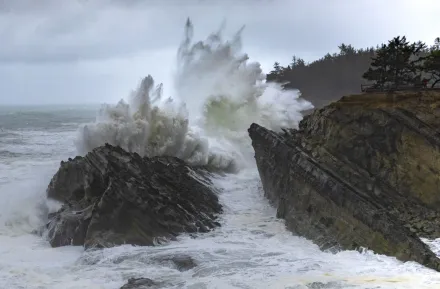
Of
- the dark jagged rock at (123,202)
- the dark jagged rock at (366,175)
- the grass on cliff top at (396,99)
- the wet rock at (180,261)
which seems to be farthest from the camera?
the grass on cliff top at (396,99)

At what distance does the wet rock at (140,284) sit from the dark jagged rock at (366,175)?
5644 mm

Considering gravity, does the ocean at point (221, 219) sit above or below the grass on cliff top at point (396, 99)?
below

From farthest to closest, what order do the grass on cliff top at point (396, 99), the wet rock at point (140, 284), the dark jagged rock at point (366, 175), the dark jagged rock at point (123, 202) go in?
the grass on cliff top at point (396, 99) < the dark jagged rock at point (123, 202) < the dark jagged rock at point (366, 175) < the wet rock at point (140, 284)

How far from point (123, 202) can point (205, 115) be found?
1773 centimetres

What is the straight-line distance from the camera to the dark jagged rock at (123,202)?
15.7 m

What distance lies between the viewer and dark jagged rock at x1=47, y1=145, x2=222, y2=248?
51.4 ft

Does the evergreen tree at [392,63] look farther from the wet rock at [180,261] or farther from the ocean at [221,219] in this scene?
the wet rock at [180,261]

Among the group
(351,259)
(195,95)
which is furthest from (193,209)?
(195,95)

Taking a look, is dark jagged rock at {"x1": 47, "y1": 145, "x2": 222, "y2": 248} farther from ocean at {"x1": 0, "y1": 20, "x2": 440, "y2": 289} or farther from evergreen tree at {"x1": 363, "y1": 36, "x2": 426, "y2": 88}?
evergreen tree at {"x1": 363, "y1": 36, "x2": 426, "y2": 88}

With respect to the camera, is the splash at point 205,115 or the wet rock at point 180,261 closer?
the wet rock at point 180,261

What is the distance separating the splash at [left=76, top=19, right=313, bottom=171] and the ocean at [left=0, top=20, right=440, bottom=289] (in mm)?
62

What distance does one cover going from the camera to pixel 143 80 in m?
26.7

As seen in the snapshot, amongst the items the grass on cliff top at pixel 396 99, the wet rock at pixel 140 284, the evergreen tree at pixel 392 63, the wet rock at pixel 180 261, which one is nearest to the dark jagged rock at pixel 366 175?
the grass on cliff top at pixel 396 99

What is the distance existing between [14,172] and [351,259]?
69.0ft
